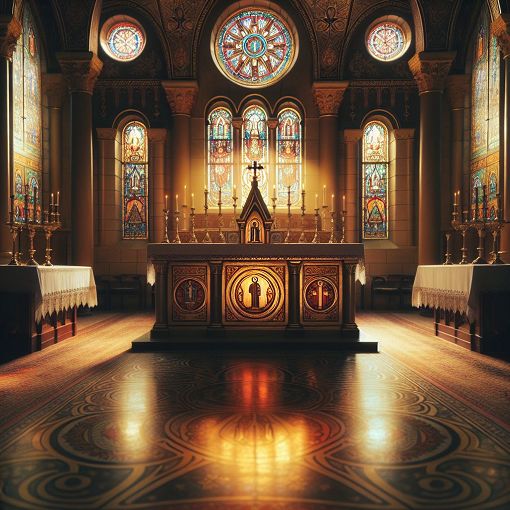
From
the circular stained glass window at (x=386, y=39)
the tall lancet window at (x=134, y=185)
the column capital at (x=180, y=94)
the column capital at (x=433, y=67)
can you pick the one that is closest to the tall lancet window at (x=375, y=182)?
the circular stained glass window at (x=386, y=39)

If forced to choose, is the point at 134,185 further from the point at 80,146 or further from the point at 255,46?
the point at 255,46

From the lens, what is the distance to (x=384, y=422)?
3527 millimetres

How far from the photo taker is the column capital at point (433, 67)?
35.4 ft

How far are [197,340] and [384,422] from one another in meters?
3.45

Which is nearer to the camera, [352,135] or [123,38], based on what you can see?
[352,135]

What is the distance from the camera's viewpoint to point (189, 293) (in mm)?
6824

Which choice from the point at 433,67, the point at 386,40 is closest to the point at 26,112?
the point at 386,40

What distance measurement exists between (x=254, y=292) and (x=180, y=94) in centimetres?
761

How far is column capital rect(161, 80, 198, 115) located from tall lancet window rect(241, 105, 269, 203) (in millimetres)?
1518

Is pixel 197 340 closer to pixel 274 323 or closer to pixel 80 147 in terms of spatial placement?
pixel 274 323

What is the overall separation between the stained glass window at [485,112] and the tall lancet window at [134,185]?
27.6ft

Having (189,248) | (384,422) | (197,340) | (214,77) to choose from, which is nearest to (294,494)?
(384,422)

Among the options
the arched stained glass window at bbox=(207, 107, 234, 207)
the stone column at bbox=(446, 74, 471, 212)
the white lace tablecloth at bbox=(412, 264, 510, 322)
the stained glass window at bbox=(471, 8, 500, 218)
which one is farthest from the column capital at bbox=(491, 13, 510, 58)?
the arched stained glass window at bbox=(207, 107, 234, 207)

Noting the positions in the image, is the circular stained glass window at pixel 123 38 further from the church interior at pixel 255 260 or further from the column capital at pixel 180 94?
the column capital at pixel 180 94
